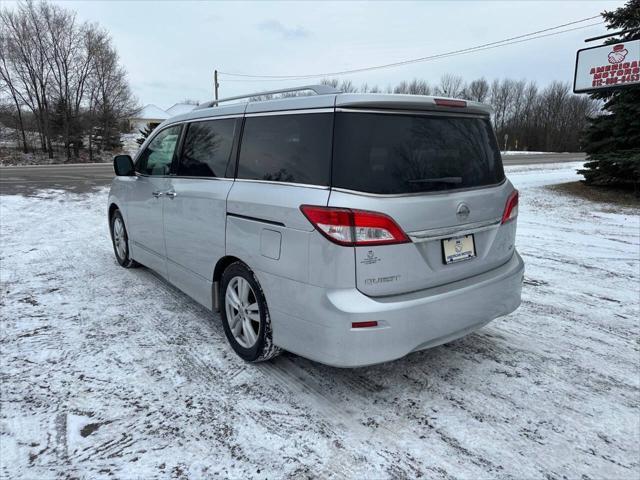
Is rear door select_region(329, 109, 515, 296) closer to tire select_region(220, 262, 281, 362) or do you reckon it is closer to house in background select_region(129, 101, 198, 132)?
tire select_region(220, 262, 281, 362)

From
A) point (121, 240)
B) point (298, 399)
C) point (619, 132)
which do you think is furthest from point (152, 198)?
point (619, 132)

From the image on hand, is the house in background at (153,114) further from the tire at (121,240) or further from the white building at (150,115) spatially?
the tire at (121,240)

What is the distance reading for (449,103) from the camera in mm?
2834

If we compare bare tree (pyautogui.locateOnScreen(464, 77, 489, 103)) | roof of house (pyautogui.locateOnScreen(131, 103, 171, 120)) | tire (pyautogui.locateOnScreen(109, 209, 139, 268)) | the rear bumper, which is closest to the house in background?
roof of house (pyautogui.locateOnScreen(131, 103, 171, 120))

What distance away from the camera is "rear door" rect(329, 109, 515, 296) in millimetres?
2469

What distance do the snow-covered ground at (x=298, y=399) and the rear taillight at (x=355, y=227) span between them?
3.71 feet

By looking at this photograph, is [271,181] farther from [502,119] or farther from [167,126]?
[502,119]

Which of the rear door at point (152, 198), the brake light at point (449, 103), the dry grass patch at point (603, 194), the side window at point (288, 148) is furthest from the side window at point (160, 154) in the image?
the dry grass patch at point (603, 194)

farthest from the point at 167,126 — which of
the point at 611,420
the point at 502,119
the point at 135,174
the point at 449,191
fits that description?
the point at 502,119

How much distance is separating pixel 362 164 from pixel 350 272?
0.63 meters

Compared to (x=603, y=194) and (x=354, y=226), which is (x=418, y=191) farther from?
(x=603, y=194)

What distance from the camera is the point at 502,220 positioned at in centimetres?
312

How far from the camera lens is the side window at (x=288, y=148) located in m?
2.58

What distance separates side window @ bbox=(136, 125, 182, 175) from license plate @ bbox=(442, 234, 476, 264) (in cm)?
279
